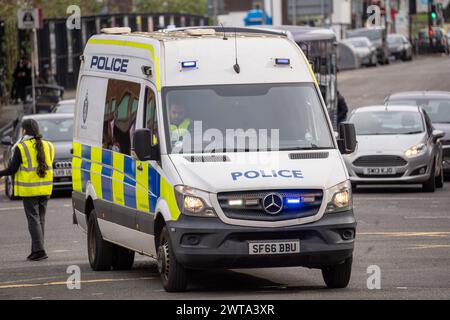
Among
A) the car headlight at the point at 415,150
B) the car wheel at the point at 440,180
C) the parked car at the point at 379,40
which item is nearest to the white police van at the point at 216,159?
the car headlight at the point at 415,150

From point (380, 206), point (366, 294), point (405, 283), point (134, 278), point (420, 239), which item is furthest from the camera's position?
point (380, 206)

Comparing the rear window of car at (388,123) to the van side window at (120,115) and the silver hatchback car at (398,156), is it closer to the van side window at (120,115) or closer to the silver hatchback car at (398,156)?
the silver hatchback car at (398,156)

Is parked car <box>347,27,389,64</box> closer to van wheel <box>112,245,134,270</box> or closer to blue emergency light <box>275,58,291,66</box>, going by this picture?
van wheel <box>112,245,134,270</box>

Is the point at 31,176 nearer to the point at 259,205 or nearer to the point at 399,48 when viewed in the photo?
the point at 259,205

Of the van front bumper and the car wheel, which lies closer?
the van front bumper

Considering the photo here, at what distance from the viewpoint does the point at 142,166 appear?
14.2 metres

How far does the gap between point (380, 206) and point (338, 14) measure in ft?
315

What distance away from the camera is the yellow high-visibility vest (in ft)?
57.6

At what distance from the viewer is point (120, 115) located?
15219 mm

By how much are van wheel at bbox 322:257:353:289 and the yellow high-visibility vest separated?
193 inches

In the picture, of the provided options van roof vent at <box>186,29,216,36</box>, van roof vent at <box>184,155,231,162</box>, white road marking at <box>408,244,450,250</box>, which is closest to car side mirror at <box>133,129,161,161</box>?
van roof vent at <box>184,155,231,162</box>
